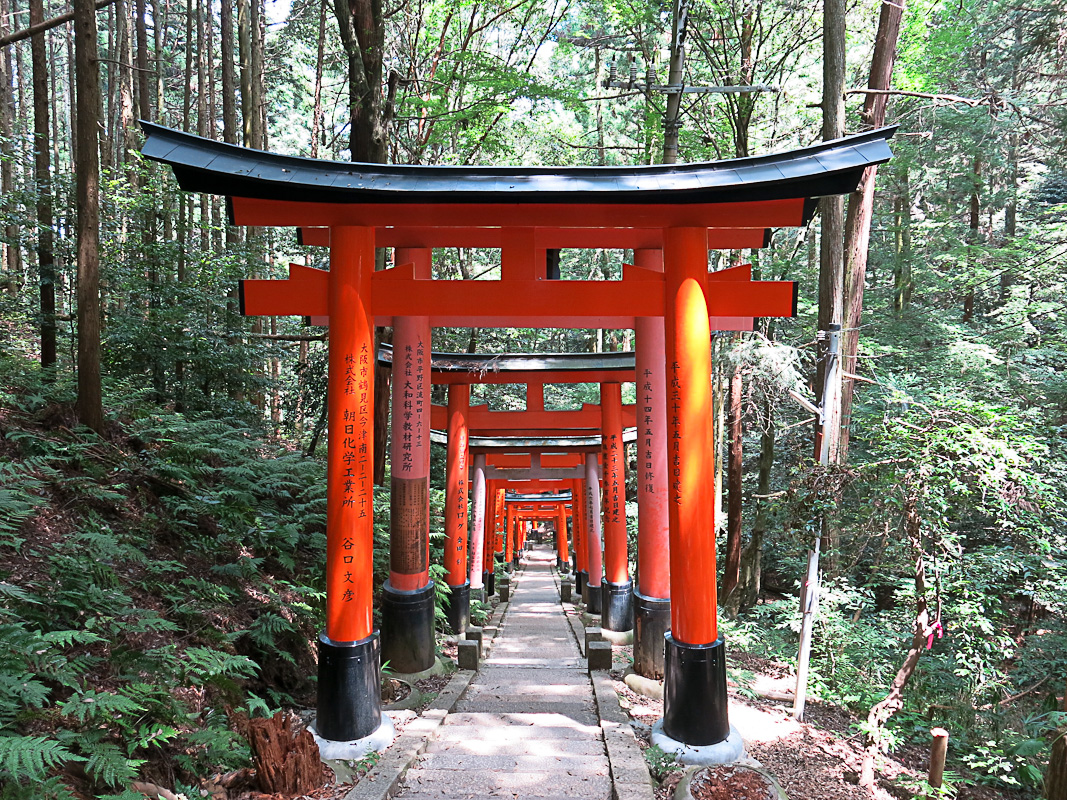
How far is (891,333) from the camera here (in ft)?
51.2

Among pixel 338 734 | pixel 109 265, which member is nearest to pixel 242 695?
pixel 338 734

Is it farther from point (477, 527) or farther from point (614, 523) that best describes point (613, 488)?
point (477, 527)

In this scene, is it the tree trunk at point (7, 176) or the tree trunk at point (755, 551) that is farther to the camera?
→ the tree trunk at point (755, 551)

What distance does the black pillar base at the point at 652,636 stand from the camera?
7473mm

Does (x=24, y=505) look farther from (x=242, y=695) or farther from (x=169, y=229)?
(x=169, y=229)

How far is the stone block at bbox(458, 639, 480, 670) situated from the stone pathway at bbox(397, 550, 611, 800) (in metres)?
0.18

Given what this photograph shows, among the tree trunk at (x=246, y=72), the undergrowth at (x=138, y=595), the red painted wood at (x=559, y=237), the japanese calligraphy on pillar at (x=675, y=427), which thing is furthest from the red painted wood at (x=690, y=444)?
the tree trunk at (x=246, y=72)

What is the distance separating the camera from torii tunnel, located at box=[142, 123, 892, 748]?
5.11 meters

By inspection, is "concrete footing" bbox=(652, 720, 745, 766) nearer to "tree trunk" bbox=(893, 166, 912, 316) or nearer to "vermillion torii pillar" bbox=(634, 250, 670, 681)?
"vermillion torii pillar" bbox=(634, 250, 670, 681)

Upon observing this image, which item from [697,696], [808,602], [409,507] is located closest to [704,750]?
[697,696]

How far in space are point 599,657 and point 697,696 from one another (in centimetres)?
273

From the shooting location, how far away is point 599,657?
308 inches

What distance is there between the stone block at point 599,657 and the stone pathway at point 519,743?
9.2 inches

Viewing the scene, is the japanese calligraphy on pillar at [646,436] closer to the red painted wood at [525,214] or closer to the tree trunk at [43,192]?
the red painted wood at [525,214]
